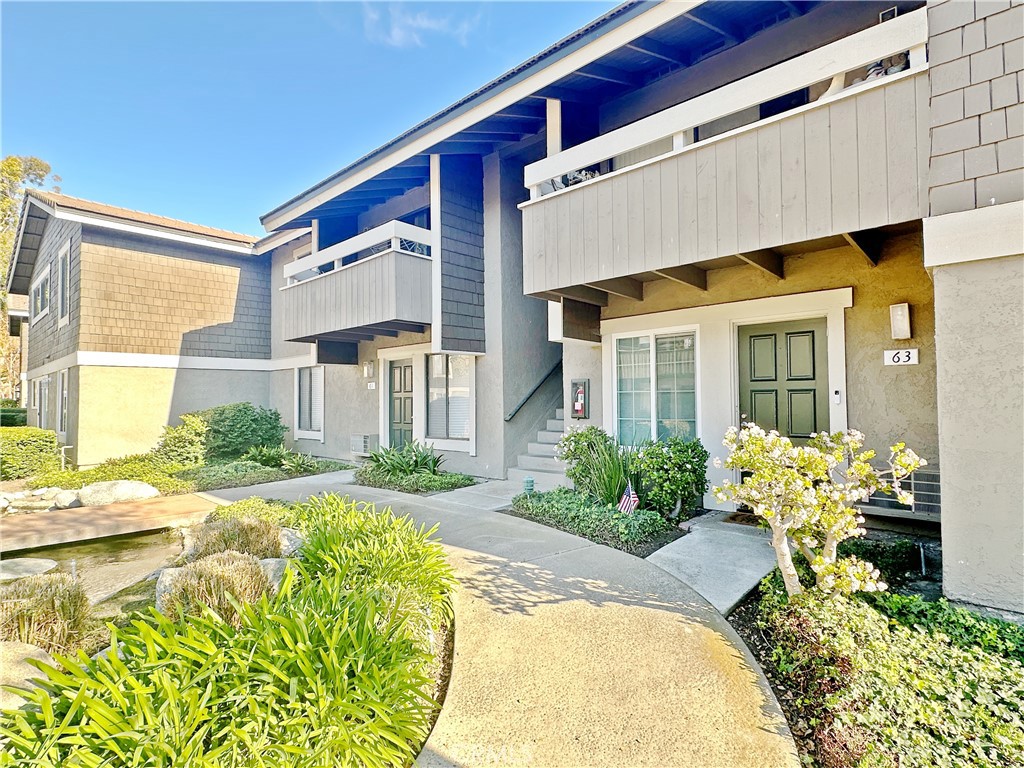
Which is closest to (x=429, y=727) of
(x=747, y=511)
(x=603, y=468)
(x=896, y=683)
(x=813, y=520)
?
(x=896, y=683)

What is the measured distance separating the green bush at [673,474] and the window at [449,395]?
4.11 m

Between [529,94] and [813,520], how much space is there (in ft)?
19.0

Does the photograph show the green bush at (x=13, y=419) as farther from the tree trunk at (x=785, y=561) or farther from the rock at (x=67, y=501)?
the tree trunk at (x=785, y=561)

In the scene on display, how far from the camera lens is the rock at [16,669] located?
7.13 ft

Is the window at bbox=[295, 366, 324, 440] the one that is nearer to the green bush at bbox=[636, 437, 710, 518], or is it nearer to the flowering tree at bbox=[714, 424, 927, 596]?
the green bush at bbox=[636, 437, 710, 518]

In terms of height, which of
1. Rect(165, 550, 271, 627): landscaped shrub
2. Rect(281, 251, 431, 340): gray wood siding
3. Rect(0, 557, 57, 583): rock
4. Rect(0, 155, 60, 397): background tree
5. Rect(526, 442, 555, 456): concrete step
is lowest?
Rect(0, 557, 57, 583): rock

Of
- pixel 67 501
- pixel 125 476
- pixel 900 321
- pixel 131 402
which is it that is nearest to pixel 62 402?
pixel 131 402

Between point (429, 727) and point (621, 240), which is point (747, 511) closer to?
point (621, 240)

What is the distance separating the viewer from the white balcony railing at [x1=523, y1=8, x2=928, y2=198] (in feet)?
12.7

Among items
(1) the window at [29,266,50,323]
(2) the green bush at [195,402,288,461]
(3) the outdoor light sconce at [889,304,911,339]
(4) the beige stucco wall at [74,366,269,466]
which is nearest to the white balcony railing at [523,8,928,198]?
(3) the outdoor light sconce at [889,304,911,339]

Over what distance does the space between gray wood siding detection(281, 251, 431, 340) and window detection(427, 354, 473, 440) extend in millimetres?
1179

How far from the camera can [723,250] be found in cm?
486

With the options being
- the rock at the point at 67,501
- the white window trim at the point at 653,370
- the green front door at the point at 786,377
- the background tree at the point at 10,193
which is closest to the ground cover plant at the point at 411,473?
the white window trim at the point at 653,370

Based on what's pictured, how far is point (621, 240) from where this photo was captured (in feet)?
18.4
